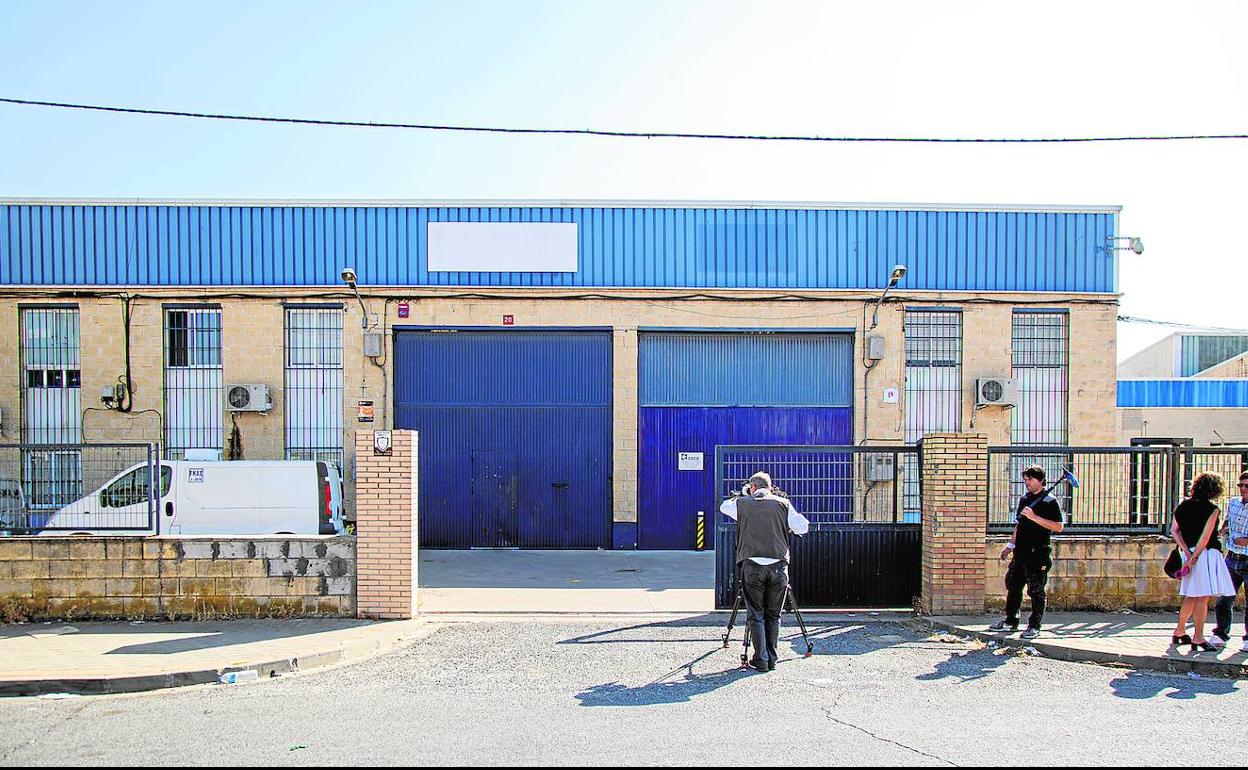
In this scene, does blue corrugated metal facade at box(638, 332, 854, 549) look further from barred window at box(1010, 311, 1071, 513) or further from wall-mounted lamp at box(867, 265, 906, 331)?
barred window at box(1010, 311, 1071, 513)

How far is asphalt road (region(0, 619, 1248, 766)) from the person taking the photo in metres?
5.32

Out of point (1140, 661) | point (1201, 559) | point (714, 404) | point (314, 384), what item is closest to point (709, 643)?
point (1140, 661)

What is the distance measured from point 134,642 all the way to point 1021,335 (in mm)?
15023

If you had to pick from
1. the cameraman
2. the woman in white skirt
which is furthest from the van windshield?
the woman in white skirt

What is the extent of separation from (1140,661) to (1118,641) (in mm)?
571

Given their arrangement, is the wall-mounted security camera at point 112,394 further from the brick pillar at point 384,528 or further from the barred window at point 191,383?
the brick pillar at point 384,528

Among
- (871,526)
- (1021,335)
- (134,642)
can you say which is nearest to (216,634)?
(134,642)

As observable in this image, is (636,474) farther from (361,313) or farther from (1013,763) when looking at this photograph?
(1013,763)

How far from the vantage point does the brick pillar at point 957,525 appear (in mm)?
9516

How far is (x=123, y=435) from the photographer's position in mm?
16203

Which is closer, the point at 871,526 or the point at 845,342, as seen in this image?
the point at 871,526

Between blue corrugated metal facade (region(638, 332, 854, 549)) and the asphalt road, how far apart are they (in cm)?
800

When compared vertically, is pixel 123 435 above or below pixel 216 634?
above

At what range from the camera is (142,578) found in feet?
30.5
